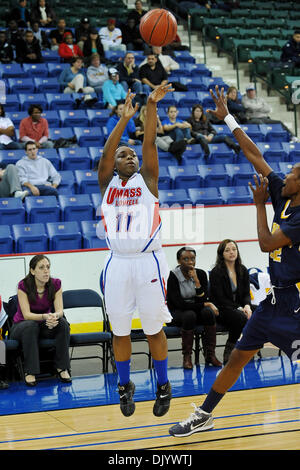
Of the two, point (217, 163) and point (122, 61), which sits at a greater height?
point (122, 61)

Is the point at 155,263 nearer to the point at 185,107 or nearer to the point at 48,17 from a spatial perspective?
the point at 185,107

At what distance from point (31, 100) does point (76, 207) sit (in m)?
3.86

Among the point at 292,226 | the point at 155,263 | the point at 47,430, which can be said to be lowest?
the point at 47,430

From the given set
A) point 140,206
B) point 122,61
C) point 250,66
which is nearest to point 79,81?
point 122,61

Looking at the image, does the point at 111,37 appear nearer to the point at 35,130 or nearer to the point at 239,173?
the point at 35,130

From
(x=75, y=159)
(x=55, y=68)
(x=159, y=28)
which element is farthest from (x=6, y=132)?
(x=159, y=28)

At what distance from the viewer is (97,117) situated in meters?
13.7

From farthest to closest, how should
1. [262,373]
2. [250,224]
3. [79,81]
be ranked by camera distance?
[79,81] → [250,224] → [262,373]

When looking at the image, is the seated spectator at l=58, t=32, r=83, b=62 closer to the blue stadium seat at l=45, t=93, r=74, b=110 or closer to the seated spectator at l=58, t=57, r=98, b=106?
the seated spectator at l=58, t=57, r=98, b=106

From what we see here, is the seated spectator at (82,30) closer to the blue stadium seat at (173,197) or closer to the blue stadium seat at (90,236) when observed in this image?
the blue stadium seat at (173,197)

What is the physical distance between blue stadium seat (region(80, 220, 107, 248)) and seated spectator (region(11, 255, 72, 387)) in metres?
2.08

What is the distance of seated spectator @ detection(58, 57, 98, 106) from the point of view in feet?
47.0

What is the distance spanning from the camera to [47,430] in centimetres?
609

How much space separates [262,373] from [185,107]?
8.02 meters
